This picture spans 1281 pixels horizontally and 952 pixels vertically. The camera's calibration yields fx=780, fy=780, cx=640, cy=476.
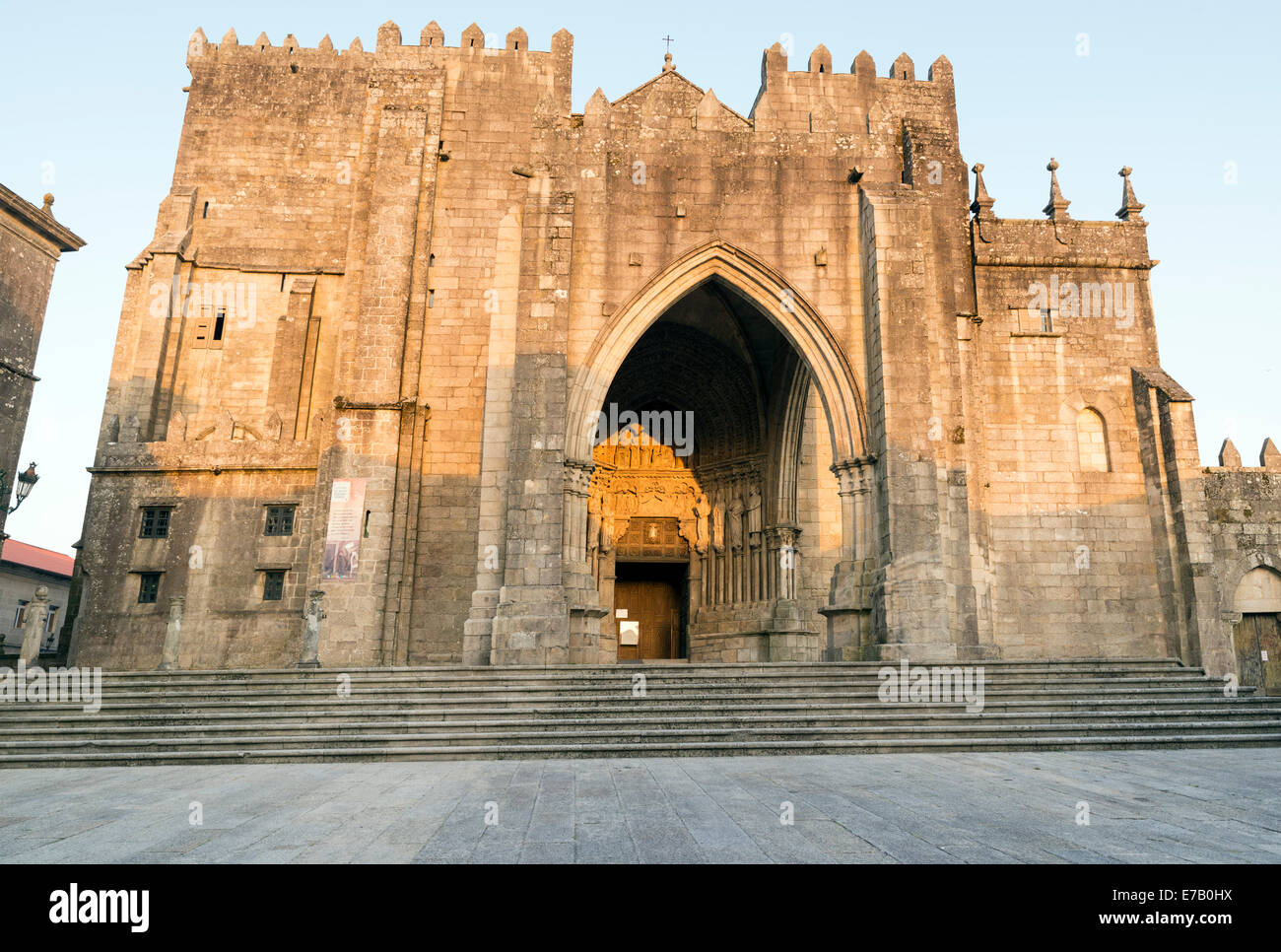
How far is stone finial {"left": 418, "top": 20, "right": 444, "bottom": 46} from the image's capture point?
717 inches

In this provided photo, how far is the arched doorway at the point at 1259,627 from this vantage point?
17188 mm

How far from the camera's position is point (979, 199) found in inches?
728

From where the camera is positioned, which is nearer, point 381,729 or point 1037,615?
point 381,729

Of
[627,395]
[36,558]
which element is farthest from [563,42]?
[36,558]

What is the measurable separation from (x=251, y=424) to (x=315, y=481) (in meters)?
2.69

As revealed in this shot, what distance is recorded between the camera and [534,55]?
18.3 metres

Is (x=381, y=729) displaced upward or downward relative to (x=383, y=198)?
downward

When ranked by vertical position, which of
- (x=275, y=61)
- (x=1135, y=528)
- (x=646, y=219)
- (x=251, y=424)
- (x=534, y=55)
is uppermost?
(x=275, y=61)

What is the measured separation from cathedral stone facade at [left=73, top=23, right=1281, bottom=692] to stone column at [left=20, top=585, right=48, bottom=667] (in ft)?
10.2

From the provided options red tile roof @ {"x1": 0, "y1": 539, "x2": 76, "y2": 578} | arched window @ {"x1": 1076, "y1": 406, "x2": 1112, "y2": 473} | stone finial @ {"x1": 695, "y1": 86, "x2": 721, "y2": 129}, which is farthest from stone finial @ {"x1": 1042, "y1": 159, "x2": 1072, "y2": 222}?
red tile roof @ {"x1": 0, "y1": 539, "x2": 76, "y2": 578}

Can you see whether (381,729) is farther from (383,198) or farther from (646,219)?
(383,198)

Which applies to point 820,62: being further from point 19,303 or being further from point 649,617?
point 19,303

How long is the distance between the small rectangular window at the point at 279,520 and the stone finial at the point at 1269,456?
2221 centimetres

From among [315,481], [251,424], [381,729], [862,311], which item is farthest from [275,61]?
[381,729]
